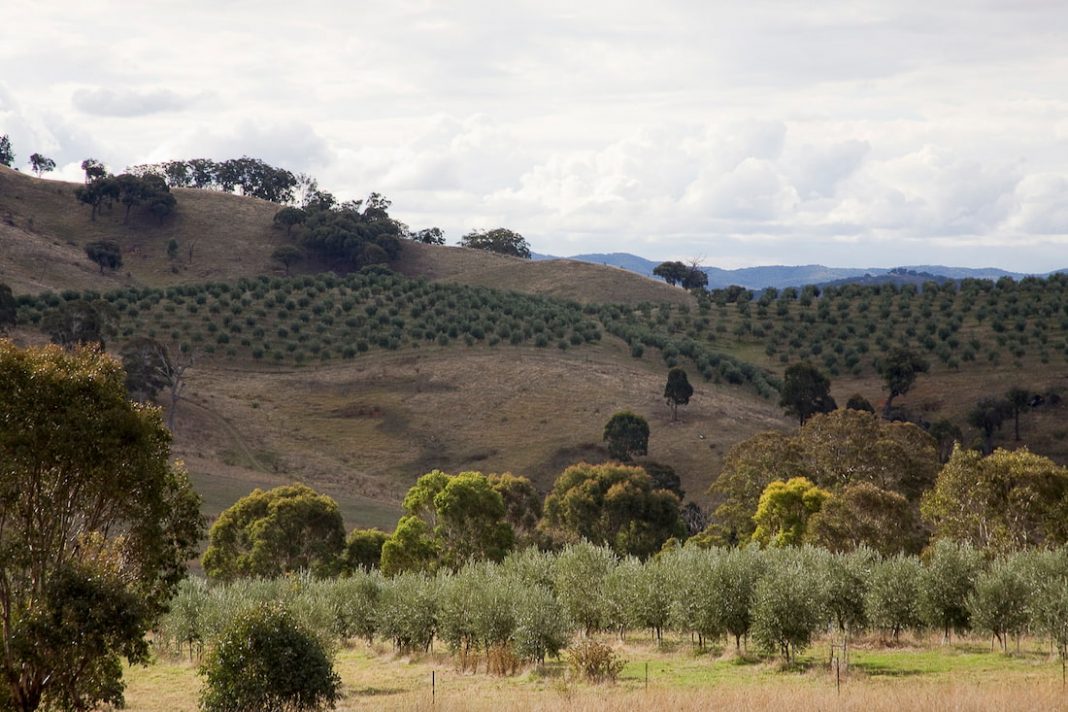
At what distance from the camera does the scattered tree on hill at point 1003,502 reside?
47000 mm

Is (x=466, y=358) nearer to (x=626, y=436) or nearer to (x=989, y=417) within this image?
(x=626, y=436)

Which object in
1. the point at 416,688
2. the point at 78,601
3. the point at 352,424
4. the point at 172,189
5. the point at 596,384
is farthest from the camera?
the point at 172,189

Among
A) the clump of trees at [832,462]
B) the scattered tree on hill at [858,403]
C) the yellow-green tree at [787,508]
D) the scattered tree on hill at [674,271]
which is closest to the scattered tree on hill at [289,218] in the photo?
the scattered tree on hill at [674,271]

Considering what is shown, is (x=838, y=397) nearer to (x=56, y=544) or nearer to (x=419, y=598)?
(x=419, y=598)

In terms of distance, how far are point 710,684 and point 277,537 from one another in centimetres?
3287

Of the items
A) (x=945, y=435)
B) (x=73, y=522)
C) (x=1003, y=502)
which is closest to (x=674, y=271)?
(x=945, y=435)

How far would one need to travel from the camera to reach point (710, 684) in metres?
28.9

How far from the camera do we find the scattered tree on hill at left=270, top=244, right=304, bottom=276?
157625mm

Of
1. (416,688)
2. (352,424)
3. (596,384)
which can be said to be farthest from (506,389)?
(416,688)

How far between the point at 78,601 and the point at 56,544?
70.8 inches

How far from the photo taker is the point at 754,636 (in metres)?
32.4

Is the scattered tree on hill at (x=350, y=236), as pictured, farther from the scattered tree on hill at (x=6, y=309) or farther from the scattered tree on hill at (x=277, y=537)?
the scattered tree on hill at (x=277, y=537)

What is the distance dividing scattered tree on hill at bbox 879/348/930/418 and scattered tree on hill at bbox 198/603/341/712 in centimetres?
8537

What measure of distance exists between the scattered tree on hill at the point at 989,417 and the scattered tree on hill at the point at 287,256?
95227 millimetres
